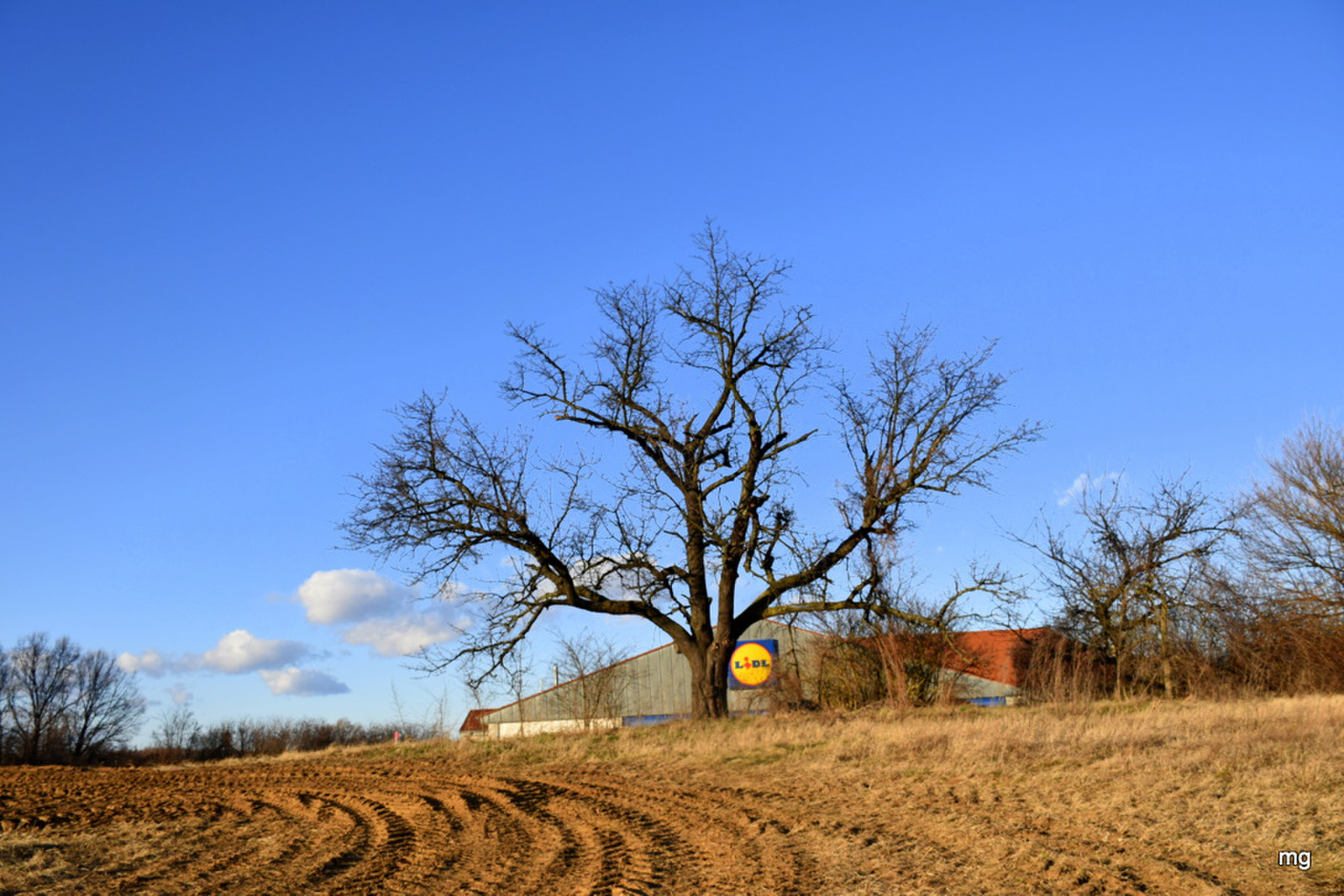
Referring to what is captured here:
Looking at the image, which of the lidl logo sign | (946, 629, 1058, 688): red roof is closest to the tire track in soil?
(946, 629, 1058, 688): red roof

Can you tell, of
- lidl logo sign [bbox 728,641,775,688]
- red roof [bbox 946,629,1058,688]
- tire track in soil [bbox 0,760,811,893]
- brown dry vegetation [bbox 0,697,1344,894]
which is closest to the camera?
brown dry vegetation [bbox 0,697,1344,894]

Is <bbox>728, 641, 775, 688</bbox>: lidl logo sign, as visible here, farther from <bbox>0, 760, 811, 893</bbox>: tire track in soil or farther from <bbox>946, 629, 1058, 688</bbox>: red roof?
<bbox>0, 760, 811, 893</bbox>: tire track in soil

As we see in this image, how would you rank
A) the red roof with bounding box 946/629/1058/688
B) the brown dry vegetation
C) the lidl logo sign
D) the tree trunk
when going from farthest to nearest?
the lidl logo sign
the red roof with bounding box 946/629/1058/688
the tree trunk
the brown dry vegetation

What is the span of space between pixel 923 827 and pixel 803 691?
1612cm

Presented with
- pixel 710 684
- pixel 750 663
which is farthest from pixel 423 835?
pixel 750 663

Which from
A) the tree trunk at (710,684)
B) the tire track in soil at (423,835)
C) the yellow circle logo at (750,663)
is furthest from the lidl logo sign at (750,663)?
the tire track in soil at (423,835)

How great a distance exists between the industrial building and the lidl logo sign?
35mm

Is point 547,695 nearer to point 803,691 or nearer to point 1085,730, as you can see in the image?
point 803,691

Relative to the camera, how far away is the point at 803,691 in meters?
23.8

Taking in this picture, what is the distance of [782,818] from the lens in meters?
8.70

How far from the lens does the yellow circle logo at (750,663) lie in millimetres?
37531

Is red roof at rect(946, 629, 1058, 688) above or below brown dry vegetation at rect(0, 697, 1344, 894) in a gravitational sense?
above

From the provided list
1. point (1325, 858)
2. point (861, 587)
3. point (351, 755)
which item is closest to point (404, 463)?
point (351, 755)

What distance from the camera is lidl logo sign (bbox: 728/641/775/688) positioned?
37.5 meters
